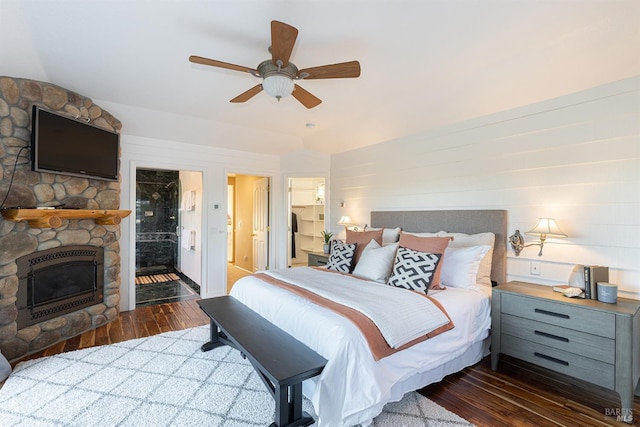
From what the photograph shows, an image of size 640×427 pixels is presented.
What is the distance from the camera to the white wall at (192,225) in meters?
5.31

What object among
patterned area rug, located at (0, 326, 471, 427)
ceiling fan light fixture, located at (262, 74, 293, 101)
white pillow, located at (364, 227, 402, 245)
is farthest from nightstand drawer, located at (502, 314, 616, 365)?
ceiling fan light fixture, located at (262, 74, 293, 101)

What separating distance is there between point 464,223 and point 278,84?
254 centimetres

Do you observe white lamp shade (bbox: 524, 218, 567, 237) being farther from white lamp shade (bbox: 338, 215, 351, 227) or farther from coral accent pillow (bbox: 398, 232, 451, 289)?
white lamp shade (bbox: 338, 215, 351, 227)

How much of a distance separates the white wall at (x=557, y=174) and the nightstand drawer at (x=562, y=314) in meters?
0.57

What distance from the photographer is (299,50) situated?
255 centimetres

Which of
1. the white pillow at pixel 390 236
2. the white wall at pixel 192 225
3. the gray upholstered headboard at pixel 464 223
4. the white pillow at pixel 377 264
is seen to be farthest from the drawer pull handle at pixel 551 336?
the white wall at pixel 192 225

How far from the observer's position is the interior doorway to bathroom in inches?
237

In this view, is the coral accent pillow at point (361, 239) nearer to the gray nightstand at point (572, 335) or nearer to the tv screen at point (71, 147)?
the gray nightstand at point (572, 335)

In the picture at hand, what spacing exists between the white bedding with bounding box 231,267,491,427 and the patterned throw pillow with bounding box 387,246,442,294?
0.15 meters

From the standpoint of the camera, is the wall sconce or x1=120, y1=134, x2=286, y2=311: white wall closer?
the wall sconce

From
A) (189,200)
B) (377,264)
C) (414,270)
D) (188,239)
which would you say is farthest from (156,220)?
(414,270)

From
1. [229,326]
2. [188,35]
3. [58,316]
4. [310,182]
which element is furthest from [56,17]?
[310,182]

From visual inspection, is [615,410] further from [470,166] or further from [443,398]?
[470,166]

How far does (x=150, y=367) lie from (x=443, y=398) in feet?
7.95
